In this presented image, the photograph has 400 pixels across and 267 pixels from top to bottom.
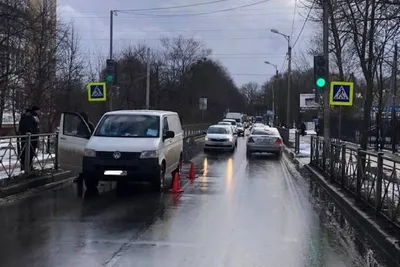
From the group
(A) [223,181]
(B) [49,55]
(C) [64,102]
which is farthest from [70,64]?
(A) [223,181]

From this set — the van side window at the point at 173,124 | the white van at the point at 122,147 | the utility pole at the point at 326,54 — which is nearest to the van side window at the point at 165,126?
the white van at the point at 122,147

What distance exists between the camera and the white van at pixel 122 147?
12562 millimetres

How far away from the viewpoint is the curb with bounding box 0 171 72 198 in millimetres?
11820

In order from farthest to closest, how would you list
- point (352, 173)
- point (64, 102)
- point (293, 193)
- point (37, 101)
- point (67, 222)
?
point (64, 102), point (37, 101), point (293, 193), point (352, 173), point (67, 222)

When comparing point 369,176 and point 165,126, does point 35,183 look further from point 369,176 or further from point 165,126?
point 369,176

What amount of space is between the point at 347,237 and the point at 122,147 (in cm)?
594

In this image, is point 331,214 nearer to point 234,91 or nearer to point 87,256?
point 87,256

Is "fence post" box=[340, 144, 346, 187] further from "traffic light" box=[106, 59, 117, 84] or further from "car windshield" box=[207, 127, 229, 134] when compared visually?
"car windshield" box=[207, 127, 229, 134]

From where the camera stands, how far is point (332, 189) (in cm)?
1366

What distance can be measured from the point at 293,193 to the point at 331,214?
3.02 metres

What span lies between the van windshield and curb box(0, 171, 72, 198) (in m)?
1.83

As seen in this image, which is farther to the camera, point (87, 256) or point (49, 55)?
point (49, 55)

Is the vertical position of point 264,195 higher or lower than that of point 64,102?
lower

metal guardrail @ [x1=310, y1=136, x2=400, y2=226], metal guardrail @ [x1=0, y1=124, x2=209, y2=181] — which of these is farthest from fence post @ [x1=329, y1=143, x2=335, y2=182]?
metal guardrail @ [x1=0, y1=124, x2=209, y2=181]
